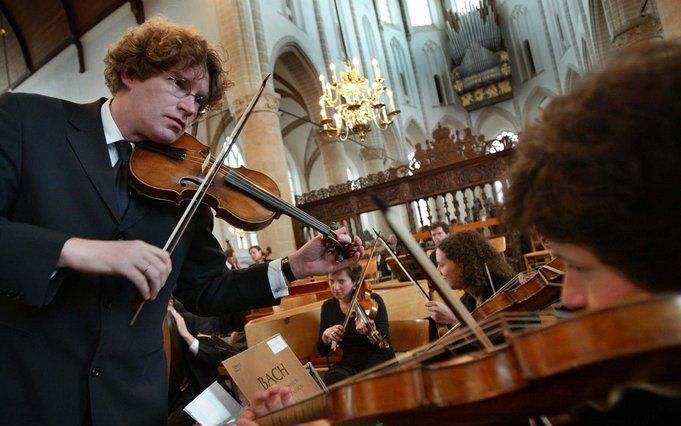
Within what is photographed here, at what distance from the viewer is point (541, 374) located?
0.49 meters

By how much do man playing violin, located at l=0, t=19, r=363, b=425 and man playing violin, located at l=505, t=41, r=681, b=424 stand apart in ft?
2.85

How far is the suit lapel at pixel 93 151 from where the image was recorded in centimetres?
136

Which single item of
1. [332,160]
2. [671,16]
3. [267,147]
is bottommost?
[671,16]

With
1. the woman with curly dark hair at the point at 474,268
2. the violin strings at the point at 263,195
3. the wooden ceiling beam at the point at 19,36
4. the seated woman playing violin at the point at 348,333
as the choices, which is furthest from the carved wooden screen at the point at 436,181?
the wooden ceiling beam at the point at 19,36

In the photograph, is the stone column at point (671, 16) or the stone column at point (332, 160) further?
the stone column at point (332, 160)

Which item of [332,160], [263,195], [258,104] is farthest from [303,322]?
[332,160]

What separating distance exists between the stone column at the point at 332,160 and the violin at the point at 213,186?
12197mm

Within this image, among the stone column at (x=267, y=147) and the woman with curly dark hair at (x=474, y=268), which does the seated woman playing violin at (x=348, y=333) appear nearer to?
the woman with curly dark hair at (x=474, y=268)

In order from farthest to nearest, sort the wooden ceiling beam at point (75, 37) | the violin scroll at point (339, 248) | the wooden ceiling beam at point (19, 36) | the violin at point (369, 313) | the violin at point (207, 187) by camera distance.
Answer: the wooden ceiling beam at point (75, 37), the wooden ceiling beam at point (19, 36), the violin at point (369, 313), the violin scroll at point (339, 248), the violin at point (207, 187)

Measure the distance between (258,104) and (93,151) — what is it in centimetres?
911

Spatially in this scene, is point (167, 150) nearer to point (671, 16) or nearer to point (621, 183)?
point (621, 183)

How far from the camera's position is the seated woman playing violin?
325 cm

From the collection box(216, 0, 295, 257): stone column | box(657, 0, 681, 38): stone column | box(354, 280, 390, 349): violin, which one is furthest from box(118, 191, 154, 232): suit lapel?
box(216, 0, 295, 257): stone column

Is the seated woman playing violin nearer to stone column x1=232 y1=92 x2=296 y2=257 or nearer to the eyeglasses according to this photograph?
the eyeglasses
